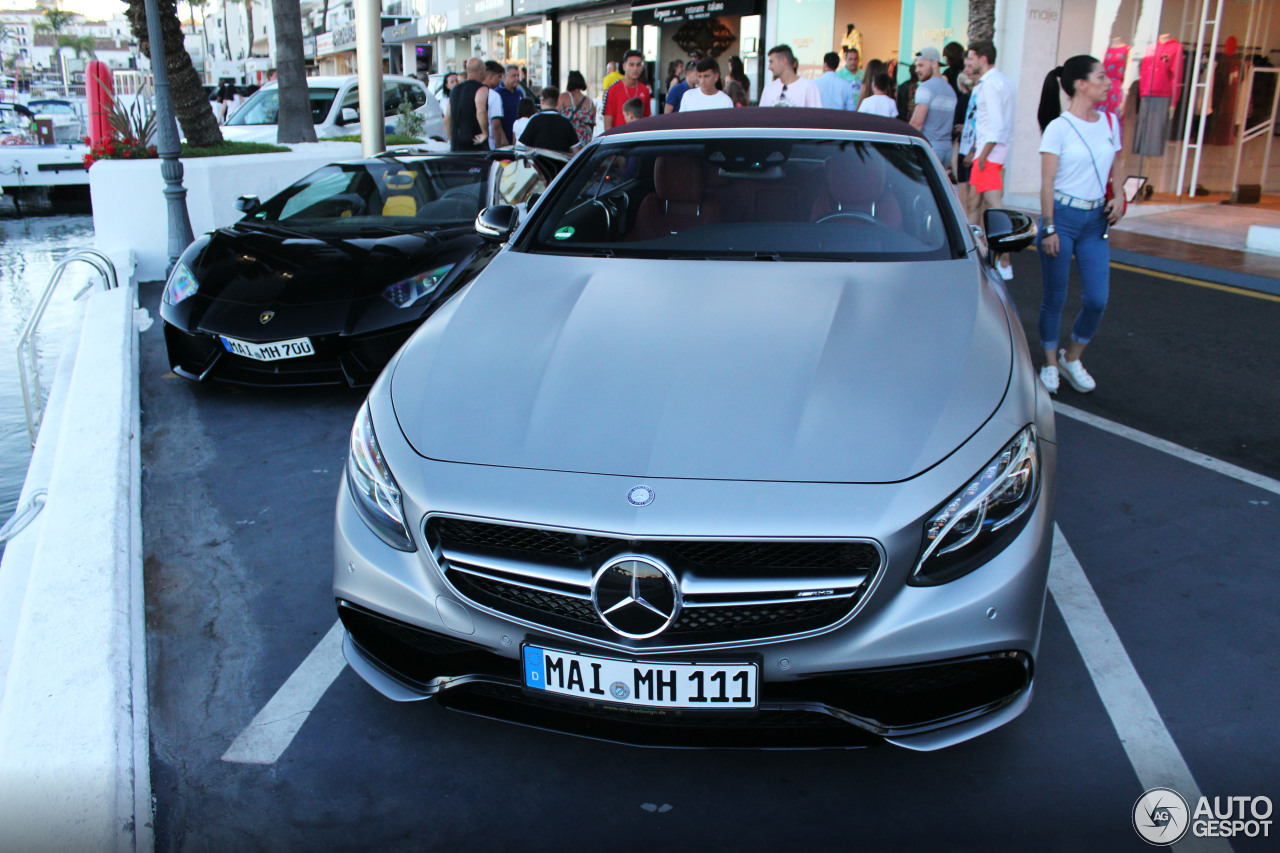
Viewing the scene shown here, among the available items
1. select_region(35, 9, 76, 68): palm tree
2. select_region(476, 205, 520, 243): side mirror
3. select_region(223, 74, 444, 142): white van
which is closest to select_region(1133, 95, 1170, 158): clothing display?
select_region(223, 74, 444, 142): white van

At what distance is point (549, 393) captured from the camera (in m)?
2.50

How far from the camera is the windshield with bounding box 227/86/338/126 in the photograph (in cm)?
1609

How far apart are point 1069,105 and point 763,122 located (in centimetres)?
218

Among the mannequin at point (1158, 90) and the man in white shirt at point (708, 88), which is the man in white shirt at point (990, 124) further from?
the mannequin at point (1158, 90)

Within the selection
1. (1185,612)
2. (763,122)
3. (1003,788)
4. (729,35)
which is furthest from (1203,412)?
(729,35)

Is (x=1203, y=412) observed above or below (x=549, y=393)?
below

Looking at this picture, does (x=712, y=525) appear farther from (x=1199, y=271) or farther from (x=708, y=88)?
(x=708, y=88)

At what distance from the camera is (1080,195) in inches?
202

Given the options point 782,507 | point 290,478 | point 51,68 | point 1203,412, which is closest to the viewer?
point 782,507

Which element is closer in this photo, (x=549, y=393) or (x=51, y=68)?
(x=549, y=393)

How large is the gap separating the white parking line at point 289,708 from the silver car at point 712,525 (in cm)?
34

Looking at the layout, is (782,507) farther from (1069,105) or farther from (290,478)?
(1069,105)

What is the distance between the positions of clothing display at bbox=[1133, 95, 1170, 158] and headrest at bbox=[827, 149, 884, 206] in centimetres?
1186

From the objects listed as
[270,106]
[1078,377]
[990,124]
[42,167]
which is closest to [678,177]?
[1078,377]
